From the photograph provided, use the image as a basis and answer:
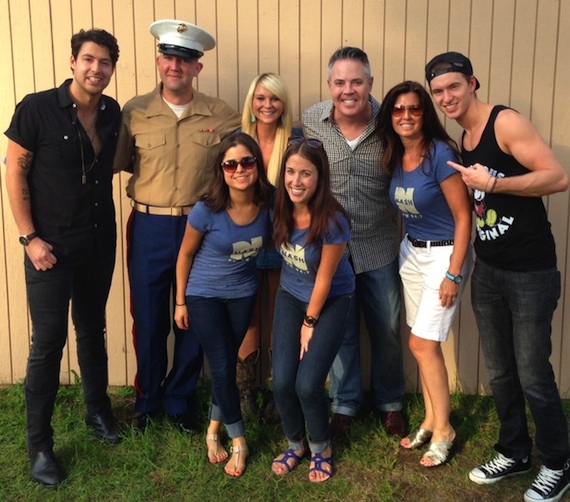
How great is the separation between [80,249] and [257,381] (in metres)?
1.58

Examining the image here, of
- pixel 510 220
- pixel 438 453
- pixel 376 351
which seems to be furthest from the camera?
pixel 376 351

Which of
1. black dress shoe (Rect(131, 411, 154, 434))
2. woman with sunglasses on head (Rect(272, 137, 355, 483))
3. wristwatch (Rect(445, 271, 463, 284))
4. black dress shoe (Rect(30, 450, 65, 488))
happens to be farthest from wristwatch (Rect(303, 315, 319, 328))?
black dress shoe (Rect(30, 450, 65, 488))

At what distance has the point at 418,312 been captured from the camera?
3.43m

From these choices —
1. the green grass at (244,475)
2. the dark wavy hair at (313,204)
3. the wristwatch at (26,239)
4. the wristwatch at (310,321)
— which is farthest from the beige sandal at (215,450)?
the wristwatch at (26,239)

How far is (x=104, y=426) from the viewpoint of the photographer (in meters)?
3.74

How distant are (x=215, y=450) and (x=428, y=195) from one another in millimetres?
1707

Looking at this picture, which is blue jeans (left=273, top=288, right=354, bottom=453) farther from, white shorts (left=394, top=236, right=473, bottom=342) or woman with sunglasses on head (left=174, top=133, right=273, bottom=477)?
white shorts (left=394, top=236, right=473, bottom=342)

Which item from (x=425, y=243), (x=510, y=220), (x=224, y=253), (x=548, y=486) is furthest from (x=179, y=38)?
(x=548, y=486)

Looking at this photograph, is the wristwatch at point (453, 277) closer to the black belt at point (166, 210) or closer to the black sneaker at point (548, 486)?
the black sneaker at point (548, 486)

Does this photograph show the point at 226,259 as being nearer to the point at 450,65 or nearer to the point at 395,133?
the point at 395,133

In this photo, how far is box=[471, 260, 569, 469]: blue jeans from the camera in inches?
118

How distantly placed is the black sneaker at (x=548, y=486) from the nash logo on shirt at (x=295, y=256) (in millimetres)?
1476

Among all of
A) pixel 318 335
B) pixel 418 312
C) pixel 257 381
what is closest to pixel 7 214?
pixel 257 381

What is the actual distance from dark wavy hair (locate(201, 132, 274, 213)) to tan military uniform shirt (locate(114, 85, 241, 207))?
397mm
